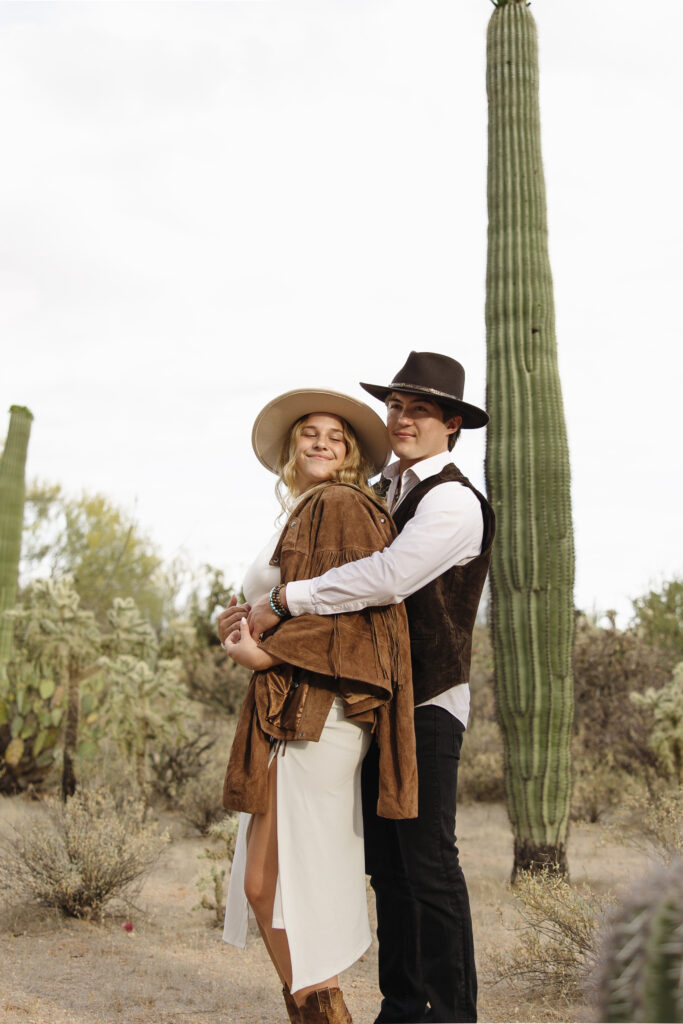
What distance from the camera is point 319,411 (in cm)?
342

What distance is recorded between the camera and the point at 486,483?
21.4 feet

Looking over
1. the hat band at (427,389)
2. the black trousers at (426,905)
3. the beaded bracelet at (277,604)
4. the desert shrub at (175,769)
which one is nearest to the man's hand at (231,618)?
the beaded bracelet at (277,604)

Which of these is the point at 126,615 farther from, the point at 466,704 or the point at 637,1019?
the point at 637,1019

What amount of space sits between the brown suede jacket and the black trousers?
133mm

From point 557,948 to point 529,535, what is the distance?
2.56 m

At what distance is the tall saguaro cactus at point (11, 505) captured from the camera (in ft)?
36.4

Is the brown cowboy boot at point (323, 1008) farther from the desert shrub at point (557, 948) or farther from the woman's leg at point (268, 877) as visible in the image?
the desert shrub at point (557, 948)

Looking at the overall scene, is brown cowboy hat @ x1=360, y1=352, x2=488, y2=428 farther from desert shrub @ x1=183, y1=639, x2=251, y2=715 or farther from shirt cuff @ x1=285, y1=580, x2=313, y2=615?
desert shrub @ x1=183, y1=639, x2=251, y2=715

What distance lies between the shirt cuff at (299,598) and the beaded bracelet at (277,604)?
0.05 meters

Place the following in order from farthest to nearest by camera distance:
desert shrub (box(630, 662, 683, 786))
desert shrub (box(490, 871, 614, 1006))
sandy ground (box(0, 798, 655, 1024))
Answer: desert shrub (box(630, 662, 683, 786))
desert shrub (box(490, 871, 614, 1006))
sandy ground (box(0, 798, 655, 1024))

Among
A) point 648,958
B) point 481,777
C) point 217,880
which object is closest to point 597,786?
point 481,777

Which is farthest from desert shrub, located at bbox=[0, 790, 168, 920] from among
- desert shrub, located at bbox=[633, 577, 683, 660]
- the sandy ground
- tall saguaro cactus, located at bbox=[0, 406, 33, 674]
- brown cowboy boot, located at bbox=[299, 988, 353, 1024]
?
desert shrub, located at bbox=[633, 577, 683, 660]

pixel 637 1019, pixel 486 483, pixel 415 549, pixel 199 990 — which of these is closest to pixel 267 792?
pixel 415 549

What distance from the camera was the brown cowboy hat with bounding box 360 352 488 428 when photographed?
333 centimetres
